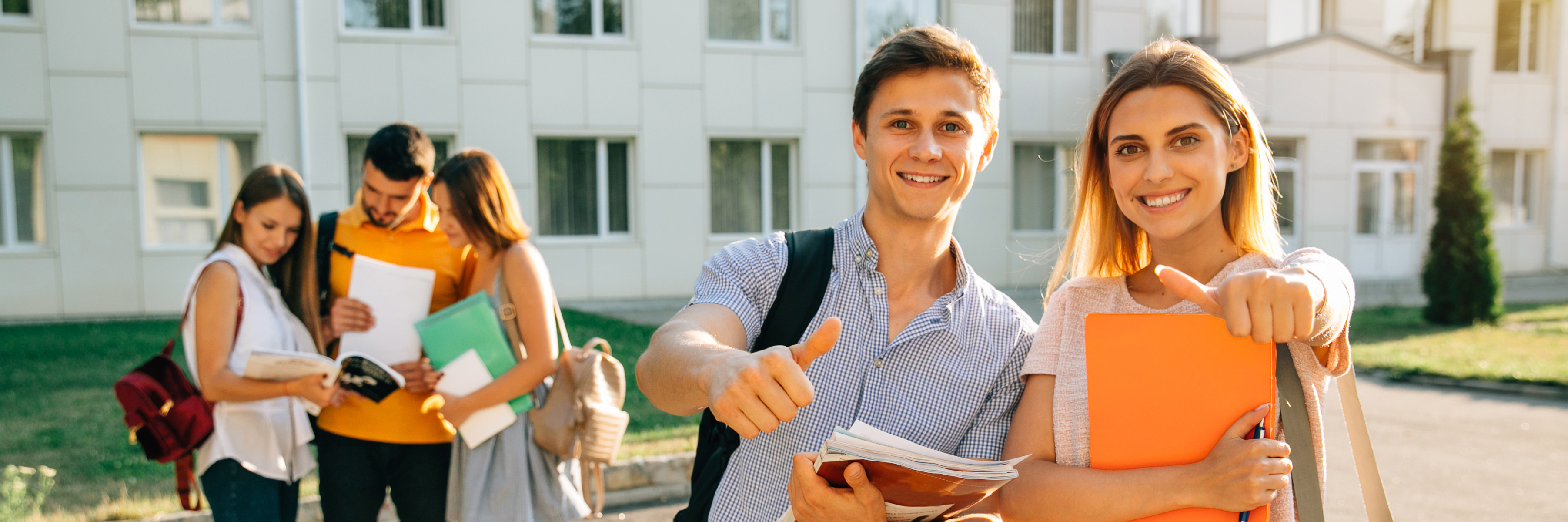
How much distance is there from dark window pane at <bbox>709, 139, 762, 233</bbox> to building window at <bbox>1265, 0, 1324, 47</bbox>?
10406 millimetres

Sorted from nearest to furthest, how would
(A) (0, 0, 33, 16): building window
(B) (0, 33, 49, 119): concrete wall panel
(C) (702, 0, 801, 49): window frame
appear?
(B) (0, 33, 49, 119): concrete wall panel < (A) (0, 0, 33, 16): building window < (C) (702, 0, 801, 49): window frame

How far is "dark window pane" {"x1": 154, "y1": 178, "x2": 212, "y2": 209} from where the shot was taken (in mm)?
12922

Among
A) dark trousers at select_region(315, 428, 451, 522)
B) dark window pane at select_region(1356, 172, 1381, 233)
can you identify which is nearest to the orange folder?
dark trousers at select_region(315, 428, 451, 522)

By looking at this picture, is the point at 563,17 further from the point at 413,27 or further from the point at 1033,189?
the point at 1033,189

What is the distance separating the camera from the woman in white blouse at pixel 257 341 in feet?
10.1

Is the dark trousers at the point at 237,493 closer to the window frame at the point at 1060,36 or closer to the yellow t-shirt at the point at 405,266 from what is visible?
the yellow t-shirt at the point at 405,266

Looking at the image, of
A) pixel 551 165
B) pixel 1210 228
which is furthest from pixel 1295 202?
pixel 1210 228

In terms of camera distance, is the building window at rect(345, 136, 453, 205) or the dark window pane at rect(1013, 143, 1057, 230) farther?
the dark window pane at rect(1013, 143, 1057, 230)

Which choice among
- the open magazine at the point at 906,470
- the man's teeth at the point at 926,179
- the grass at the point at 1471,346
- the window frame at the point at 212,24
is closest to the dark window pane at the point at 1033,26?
the grass at the point at 1471,346

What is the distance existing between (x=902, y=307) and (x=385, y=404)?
208 centimetres

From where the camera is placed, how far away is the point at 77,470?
5.28 m

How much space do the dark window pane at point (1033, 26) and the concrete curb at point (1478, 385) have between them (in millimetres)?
8625

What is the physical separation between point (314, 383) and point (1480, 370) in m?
10.2

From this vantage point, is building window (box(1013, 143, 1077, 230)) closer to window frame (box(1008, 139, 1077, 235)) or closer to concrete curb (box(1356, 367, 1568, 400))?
window frame (box(1008, 139, 1077, 235))
